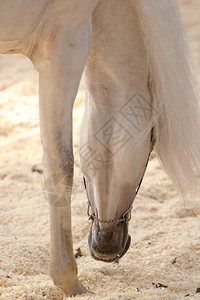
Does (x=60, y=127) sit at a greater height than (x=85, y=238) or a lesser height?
greater

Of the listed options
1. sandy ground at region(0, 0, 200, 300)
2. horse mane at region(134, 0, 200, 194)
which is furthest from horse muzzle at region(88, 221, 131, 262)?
horse mane at region(134, 0, 200, 194)

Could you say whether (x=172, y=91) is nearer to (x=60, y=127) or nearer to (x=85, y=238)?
(x=60, y=127)

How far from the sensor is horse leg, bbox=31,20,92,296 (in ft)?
3.95

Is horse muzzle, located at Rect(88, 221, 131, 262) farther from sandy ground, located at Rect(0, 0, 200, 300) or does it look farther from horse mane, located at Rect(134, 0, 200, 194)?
horse mane, located at Rect(134, 0, 200, 194)

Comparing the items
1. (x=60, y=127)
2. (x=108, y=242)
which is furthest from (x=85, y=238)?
(x=60, y=127)

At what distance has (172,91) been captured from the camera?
1.34 m

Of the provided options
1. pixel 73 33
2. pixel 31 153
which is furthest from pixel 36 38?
pixel 31 153

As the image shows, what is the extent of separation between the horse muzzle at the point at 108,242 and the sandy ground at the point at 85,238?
9 cm

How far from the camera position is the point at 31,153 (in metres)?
2.83

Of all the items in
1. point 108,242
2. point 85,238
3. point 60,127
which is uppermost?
point 60,127

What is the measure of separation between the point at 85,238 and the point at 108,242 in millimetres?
497

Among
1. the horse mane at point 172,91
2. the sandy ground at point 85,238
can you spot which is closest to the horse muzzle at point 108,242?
the sandy ground at point 85,238

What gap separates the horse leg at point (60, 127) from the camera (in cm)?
120

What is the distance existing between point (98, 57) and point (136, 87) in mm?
130
